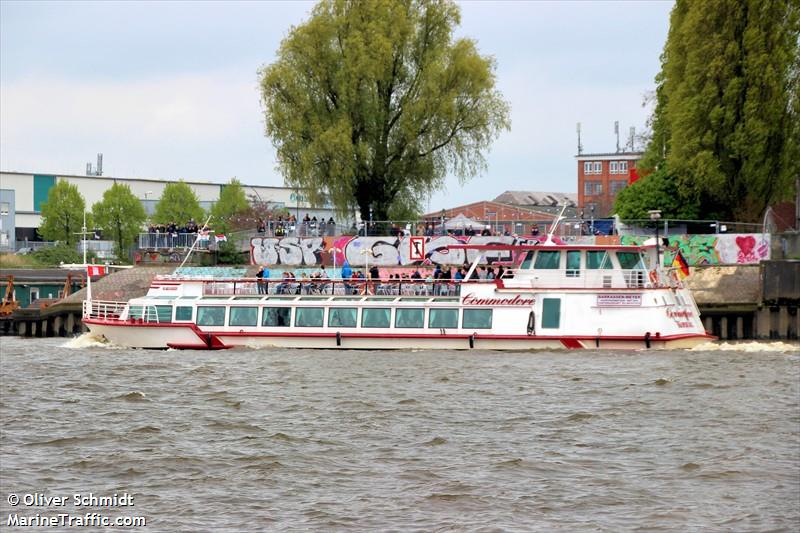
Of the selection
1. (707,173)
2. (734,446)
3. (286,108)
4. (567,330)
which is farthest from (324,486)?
(286,108)

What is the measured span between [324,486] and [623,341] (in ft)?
83.6

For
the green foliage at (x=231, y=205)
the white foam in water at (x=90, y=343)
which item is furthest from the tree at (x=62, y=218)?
the white foam in water at (x=90, y=343)

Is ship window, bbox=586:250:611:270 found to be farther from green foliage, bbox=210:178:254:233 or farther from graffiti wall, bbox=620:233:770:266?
green foliage, bbox=210:178:254:233

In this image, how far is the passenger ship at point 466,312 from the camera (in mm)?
46125

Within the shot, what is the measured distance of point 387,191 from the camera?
69.9 metres

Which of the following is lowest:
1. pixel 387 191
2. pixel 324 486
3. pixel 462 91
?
pixel 324 486

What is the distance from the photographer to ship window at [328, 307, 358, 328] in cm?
4831

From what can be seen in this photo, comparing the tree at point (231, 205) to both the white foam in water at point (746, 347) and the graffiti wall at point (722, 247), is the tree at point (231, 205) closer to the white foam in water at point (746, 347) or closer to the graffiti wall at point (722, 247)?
the graffiti wall at point (722, 247)

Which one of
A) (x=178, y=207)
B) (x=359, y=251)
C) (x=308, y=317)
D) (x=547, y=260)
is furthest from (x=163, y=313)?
(x=178, y=207)

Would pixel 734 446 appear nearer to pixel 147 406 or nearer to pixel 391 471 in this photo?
pixel 391 471

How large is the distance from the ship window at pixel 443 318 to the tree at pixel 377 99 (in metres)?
21.2

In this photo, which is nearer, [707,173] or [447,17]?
[707,173]

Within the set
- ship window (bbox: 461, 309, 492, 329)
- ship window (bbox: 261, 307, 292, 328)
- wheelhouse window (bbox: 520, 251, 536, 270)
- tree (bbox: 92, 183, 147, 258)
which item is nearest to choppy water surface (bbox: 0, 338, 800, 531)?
ship window (bbox: 461, 309, 492, 329)

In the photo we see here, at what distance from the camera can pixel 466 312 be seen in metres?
47.4
